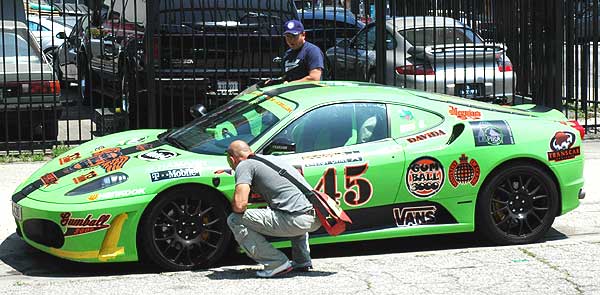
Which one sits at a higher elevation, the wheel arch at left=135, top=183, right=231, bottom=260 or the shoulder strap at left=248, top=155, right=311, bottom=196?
the shoulder strap at left=248, top=155, right=311, bottom=196

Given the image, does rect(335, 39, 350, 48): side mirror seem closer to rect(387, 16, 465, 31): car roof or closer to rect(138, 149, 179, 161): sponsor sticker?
A: rect(387, 16, 465, 31): car roof

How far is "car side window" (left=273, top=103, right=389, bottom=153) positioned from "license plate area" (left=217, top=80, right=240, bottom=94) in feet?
15.4

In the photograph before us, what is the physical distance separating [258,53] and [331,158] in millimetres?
5200

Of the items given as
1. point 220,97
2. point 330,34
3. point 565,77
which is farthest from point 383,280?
point 565,77

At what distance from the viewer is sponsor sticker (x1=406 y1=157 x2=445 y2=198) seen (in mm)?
7574

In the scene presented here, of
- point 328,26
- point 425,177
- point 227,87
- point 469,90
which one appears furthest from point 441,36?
point 425,177

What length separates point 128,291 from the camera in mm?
6727

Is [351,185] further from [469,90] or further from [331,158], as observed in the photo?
[469,90]

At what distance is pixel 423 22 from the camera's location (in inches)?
512

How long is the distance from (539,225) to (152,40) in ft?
19.2

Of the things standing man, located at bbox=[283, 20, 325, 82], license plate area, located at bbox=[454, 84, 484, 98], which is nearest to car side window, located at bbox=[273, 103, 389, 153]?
standing man, located at bbox=[283, 20, 325, 82]

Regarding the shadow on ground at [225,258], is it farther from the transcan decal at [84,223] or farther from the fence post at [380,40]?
the fence post at [380,40]

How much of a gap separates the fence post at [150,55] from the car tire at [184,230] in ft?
16.5

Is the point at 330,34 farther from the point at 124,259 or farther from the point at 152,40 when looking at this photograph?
the point at 124,259
